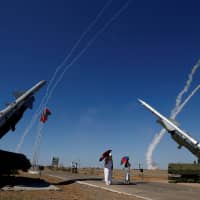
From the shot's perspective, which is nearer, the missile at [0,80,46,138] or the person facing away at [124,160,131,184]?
the missile at [0,80,46,138]

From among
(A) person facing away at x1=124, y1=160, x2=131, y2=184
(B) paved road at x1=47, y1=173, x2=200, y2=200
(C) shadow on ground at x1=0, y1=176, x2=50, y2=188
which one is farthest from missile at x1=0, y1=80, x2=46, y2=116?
(A) person facing away at x1=124, y1=160, x2=131, y2=184

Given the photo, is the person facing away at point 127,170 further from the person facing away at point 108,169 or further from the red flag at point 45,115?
the red flag at point 45,115

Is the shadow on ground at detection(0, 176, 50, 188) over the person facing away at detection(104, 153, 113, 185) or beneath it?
beneath

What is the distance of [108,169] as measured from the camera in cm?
1919

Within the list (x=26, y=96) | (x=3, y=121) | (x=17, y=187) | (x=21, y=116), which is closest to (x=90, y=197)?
(x=17, y=187)

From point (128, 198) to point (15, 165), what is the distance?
8.22 metres

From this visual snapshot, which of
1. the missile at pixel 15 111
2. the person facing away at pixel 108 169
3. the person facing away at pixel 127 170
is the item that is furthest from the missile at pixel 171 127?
the missile at pixel 15 111

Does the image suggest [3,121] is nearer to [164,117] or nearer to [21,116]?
[21,116]

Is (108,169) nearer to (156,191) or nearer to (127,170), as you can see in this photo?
(127,170)

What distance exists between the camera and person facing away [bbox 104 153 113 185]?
740 inches

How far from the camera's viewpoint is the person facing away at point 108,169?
18.8 m

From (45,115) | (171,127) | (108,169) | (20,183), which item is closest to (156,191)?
(108,169)

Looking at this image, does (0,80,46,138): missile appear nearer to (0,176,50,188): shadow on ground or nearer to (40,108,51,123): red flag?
(0,176,50,188): shadow on ground

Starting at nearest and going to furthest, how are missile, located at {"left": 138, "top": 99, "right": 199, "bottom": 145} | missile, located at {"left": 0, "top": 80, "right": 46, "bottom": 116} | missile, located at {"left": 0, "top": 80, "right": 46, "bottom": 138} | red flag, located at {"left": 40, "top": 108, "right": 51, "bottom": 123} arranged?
missile, located at {"left": 0, "top": 80, "right": 46, "bottom": 138} → missile, located at {"left": 0, "top": 80, "right": 46, "bottom": 116} → missile, located at {"left": 138, "top": 99, "right": 199, "bottom": 145} → red flag, located at {"left": 40, "top": 108, "right": 51, "bottom": 123}
